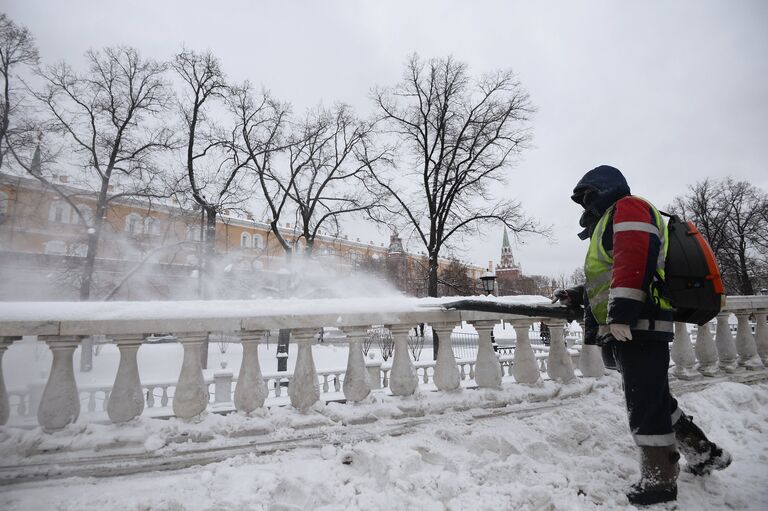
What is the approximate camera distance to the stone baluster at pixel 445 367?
281 centimetres

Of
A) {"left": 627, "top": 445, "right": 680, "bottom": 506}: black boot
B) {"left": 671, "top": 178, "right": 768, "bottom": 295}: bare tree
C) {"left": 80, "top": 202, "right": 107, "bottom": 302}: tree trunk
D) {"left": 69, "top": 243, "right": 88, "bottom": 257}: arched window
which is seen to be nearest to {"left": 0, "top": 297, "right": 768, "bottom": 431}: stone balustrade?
{"left": 627, "top": 445, "right": 680, "bottom": 506}: black boot

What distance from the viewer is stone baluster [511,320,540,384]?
3029 millimetres

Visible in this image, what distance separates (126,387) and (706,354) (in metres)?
5.30

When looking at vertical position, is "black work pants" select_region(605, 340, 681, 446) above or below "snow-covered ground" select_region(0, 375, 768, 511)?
above

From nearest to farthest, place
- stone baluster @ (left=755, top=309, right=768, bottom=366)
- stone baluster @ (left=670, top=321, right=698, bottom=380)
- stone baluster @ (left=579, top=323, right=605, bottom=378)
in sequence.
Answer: stone baluster @ (left=579, top=323, right=605, bottom=378), stone baluster @ (left=670, top=321, right=698, bottom=380), stone baluster @ (left=755, top=309, right=768, bottom=366)

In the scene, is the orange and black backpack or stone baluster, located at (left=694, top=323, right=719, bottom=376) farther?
stone baluster, located at (left=694, top=323, right=719, bottom=376)

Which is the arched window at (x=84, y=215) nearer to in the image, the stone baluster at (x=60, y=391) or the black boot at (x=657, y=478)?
the stone baluster at (x=60, y=391)

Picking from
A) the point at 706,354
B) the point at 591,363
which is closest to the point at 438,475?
the point at 591,363

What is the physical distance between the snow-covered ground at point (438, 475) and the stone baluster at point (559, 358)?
495mm

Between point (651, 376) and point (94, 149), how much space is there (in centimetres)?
1894

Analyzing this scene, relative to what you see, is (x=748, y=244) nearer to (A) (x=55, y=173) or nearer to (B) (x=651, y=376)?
(B) (x=651, y=376)

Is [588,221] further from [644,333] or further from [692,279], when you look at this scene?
[644,333]

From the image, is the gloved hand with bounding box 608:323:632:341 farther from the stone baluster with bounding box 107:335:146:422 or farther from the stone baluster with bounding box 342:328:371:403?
the stone baluster with bounding box 107:335:146:422

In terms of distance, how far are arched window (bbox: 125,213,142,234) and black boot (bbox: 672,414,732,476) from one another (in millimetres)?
18560
